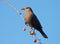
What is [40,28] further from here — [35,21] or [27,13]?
[27,13]

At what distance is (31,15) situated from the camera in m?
5.83

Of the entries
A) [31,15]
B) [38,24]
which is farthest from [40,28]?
[31,15]

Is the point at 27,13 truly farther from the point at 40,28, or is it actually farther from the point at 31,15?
the point at 40,28

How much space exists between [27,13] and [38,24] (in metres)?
0.56

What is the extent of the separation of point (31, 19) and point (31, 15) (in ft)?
0.99

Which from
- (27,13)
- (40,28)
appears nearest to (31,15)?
(27,13)

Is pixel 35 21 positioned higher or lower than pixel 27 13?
lower

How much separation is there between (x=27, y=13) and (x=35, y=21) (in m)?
0.45

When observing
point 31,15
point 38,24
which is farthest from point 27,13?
point 38,24

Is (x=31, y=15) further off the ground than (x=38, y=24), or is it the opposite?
(x=31, y=15)

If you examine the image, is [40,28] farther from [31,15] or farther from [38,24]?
[31,15]

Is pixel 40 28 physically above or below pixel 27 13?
below

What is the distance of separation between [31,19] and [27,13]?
0.36 m

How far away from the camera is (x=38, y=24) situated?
222 inches
